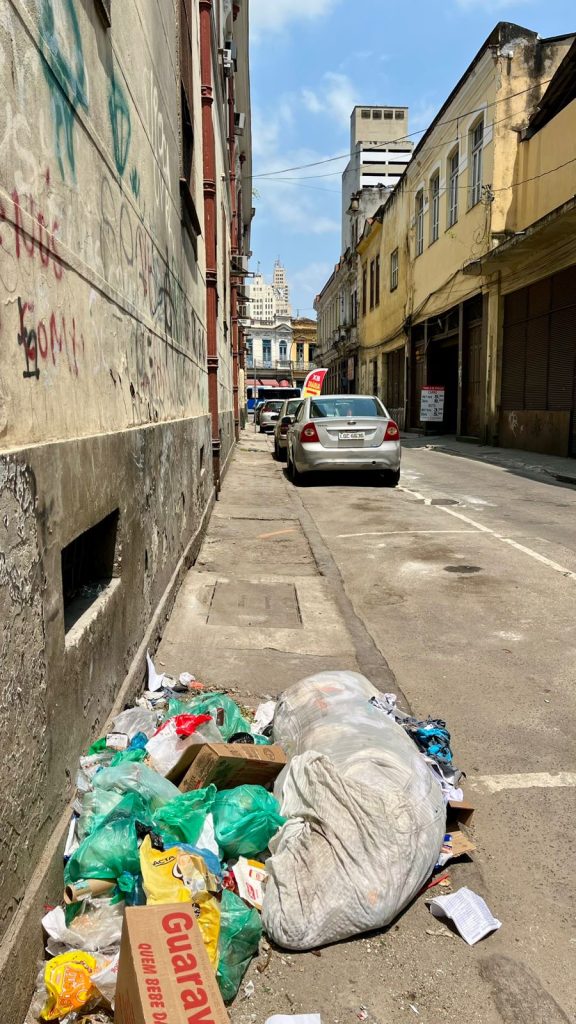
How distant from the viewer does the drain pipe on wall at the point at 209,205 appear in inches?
383

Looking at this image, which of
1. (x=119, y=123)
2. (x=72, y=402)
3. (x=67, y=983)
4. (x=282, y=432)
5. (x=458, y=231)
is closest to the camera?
(x=67, y=983)

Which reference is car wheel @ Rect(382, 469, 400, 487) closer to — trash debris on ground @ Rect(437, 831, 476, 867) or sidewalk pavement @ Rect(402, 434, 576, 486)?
sidewalk pavement @ Rect(402, 434, 576, 486)

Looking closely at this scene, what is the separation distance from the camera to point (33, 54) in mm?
2053

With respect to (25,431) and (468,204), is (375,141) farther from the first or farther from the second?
(25,431)

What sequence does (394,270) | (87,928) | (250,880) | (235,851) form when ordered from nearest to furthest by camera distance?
(87,928) < (250,880) < (235,851) < (394,270)

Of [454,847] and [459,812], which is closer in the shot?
[454,847]

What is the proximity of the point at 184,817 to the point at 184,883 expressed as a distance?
0.28 meters

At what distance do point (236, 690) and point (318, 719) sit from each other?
99 centimetres

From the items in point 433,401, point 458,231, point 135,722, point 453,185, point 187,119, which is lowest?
point 135,722

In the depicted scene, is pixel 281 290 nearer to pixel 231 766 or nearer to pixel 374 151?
pixel 374 151

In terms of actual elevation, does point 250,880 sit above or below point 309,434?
below

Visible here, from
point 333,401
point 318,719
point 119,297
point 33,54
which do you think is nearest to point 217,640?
point 318,719

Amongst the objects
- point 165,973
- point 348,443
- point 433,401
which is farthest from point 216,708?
point 433,401

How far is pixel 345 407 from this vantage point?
11.8 metres
